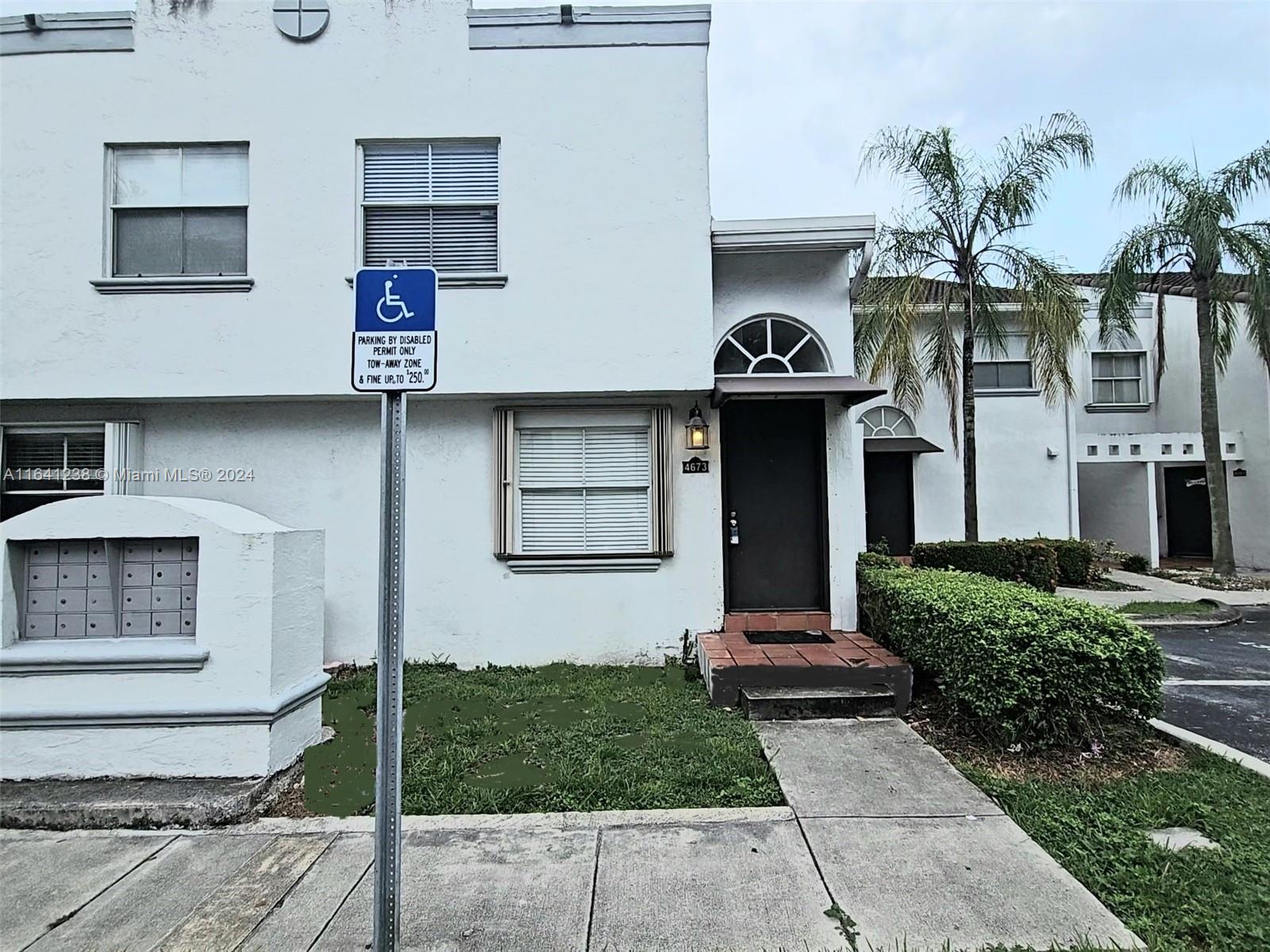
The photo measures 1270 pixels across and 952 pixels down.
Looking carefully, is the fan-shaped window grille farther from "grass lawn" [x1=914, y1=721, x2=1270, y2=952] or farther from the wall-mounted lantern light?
"grass lawn" [x1=914, y1=721, x2=1270, y2=952]

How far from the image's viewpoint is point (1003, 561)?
11703 millimetres

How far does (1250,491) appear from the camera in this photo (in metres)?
15.6

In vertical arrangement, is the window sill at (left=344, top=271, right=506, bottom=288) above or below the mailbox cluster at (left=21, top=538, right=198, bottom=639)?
above

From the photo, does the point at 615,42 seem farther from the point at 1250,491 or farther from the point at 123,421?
the point at 1250,491

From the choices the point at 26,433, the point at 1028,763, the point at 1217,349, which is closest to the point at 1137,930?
the point at 1028,763

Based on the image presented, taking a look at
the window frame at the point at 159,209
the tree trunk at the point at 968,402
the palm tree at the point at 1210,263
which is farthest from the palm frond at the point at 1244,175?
the window frame at the point at 159,209

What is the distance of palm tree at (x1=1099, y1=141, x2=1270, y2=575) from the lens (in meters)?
12.1

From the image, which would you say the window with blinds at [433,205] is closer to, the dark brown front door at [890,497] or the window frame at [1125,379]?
the dark brown front door at [890,497]

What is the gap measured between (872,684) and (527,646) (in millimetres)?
3400

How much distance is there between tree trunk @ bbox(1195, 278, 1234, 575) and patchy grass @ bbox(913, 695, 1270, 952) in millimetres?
11156

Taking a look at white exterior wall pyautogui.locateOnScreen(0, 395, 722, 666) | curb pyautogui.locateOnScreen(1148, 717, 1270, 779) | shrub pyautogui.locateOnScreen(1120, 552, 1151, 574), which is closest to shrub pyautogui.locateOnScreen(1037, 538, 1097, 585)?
shrub pyautogui.locateOnScreen(1120, 552, 1151, 574)

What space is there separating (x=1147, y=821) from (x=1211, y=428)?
41.6ft

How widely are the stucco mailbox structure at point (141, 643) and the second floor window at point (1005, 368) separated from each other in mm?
14355

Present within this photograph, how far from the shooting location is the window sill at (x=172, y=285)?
6719 millimetres
